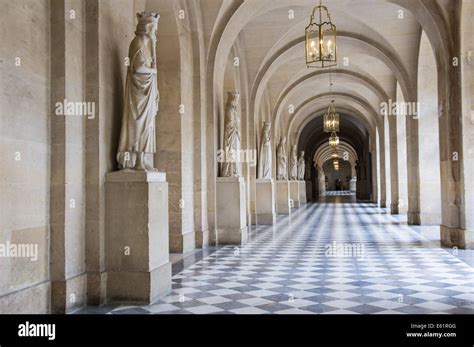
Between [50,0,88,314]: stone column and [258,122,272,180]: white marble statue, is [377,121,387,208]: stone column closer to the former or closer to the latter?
[258,122,272,180]: white marble statue

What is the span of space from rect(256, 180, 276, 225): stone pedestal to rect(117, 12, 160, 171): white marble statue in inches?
423

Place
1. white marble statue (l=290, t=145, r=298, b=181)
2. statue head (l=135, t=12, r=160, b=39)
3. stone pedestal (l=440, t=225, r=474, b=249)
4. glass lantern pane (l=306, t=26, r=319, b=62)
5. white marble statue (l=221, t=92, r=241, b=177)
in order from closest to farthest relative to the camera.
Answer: statue head (l=135, t=12, r=160, b=39)
stone pedestal (l=440, t=225, r=474, b=249)
white marble statue (l=221, t=92, r=241, b=177)
glass lantern pane (l=306, t=26, r=319, b=62)
white marble statue (l=290, t=145, r=298, b=181)

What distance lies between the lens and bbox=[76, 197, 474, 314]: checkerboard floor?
5559 mm

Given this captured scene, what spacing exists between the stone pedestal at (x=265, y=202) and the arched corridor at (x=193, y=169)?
71mm

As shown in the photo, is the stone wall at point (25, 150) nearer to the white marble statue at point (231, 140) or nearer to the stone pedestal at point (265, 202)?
the white marble statue at point (231, 140)

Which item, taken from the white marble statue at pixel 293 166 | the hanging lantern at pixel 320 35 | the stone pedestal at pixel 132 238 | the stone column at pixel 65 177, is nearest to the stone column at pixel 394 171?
the hanging lantern at pixel 320 35

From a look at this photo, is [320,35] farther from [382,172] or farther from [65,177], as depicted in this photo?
[382,172]

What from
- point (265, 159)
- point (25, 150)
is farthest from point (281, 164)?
point (25, 150)

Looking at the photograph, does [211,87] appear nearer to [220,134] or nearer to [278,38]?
[220,134]

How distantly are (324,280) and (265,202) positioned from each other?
32.2 ft

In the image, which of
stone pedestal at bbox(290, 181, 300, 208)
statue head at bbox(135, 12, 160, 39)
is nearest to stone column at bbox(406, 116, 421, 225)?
statue head at bbox(135, 12, 160, 39)

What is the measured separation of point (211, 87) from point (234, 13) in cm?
192

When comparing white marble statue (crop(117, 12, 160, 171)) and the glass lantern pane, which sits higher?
the glass lantern pane
